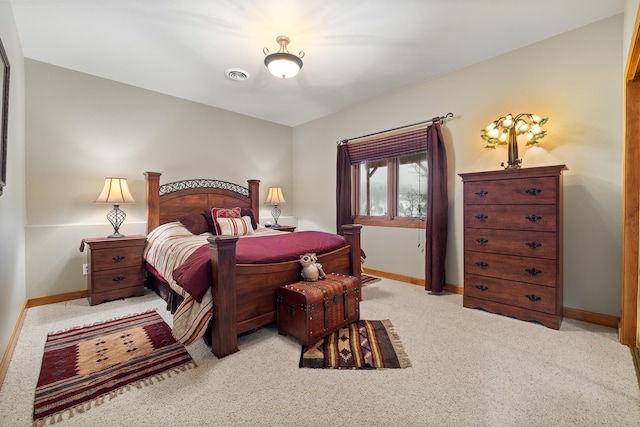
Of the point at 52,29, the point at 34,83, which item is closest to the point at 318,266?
the point at 52,29

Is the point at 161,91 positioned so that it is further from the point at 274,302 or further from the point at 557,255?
the point at 557,255

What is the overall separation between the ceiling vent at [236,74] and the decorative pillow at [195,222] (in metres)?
1.70

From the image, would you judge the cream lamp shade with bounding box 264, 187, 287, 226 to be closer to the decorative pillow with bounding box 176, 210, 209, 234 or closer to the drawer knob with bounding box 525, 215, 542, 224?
the decorative pillow with bounding box 176, 210, 209, 234

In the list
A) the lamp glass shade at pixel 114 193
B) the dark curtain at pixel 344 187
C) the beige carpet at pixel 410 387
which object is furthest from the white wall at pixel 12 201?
the dark curtain at pixel 344 187

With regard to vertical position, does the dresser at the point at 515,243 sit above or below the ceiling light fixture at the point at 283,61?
below

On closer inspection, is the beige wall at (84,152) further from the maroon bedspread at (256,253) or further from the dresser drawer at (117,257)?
the maroon bedspread at (256,253)


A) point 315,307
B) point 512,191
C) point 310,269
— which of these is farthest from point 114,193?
point 512,191

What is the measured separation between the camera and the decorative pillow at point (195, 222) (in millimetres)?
3414

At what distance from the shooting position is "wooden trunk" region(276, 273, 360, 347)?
1.97 m

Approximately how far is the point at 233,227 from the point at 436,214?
2.43 metres

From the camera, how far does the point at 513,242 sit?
8.09ft

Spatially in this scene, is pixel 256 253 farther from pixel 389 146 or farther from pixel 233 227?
pixel 389 146

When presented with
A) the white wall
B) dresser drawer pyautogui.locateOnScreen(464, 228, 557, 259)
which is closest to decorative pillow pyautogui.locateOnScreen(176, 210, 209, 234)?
the white wall

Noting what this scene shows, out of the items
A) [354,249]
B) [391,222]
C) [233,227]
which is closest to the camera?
[354,249]
